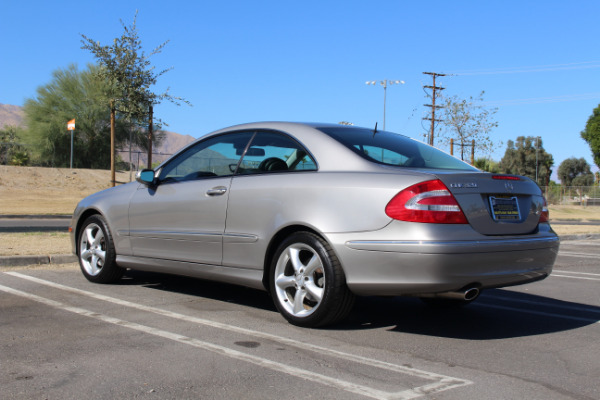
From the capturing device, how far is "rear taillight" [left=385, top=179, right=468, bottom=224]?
4062 mm

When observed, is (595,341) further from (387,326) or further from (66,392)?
(66,392)

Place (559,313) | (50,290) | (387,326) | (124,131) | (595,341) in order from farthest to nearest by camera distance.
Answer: (124,131) → (50,290) → (559,313) → (387,326) → (595,341)

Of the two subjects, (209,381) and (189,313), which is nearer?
(209,381)

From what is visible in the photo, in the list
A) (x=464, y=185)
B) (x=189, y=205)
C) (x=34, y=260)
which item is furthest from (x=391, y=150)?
(x=34, y=260)

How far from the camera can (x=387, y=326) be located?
4754 millimetres

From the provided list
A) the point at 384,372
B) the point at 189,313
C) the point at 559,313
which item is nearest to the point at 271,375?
the point at 384,372

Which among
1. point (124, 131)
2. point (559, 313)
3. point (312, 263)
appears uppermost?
point (124, 131)

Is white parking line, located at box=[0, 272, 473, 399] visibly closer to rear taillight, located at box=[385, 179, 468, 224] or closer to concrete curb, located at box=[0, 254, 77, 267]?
rear taillight, located at box=[385, 179, 468, 224]

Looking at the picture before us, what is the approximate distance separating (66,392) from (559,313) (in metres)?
4.25

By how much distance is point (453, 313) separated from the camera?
5434mm

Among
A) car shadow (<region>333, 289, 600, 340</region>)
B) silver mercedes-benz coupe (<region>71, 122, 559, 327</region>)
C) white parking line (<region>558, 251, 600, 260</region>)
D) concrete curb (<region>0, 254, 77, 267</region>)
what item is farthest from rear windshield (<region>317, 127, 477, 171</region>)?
white parking line (<region>558, 251, 600, 260</region>)

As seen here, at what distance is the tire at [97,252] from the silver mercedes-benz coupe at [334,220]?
0.48 meters

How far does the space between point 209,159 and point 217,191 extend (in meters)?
0.54

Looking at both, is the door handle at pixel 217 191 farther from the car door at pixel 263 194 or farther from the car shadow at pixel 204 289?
the car shadow at pixel 204 289
